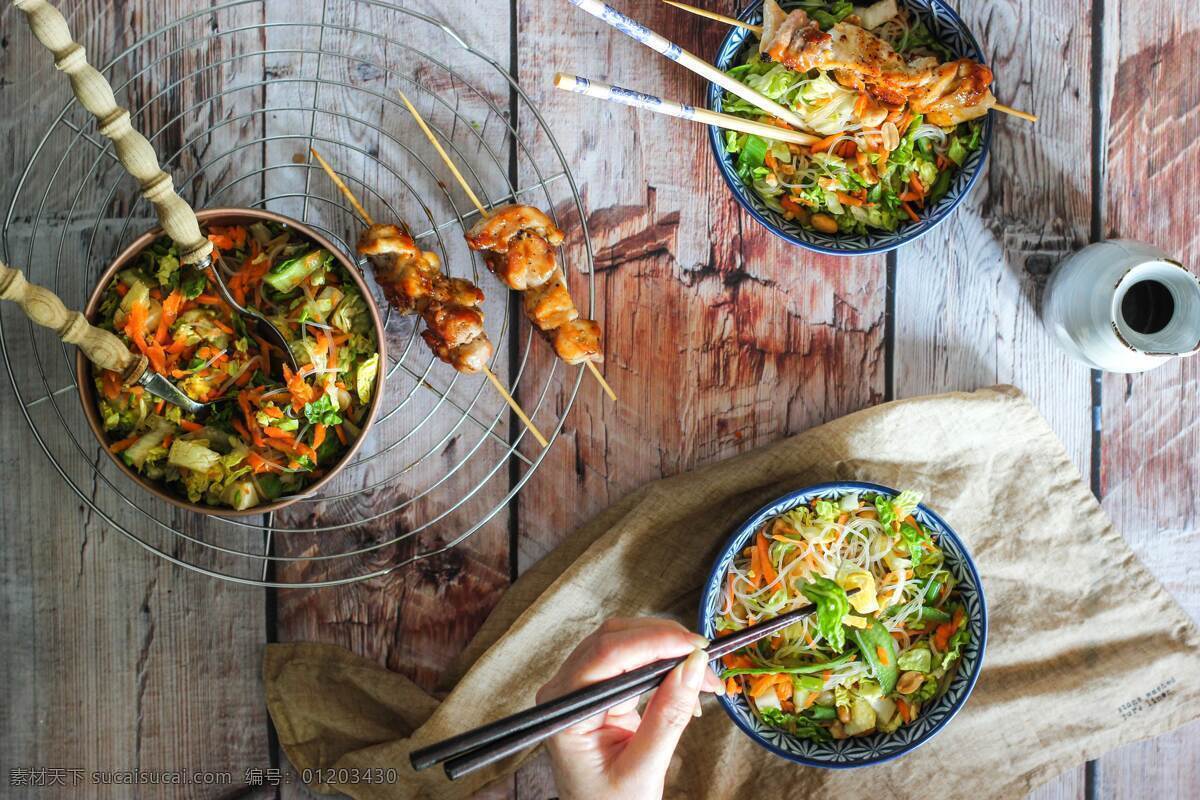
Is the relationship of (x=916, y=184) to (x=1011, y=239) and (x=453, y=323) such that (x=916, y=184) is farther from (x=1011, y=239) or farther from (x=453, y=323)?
(x=453, y=323)

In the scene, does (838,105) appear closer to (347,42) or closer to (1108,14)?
(1108,14)

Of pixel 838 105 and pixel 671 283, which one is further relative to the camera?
pixel 671 283

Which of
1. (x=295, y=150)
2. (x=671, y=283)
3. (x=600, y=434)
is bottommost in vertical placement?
(x=600, y=434)

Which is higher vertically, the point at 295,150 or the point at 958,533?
the point at 295,150

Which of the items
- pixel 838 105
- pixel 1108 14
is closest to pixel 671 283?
pixel 838 105

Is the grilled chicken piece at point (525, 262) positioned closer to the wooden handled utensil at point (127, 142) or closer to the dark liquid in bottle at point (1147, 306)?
the wooden handled utensil at point (127, 142)

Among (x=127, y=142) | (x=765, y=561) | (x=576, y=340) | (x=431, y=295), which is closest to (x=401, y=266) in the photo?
(x=431, y=295)

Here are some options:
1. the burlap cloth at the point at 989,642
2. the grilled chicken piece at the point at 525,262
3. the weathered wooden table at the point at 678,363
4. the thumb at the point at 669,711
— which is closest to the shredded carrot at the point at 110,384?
the weathered wooden table at the point at 678,363
